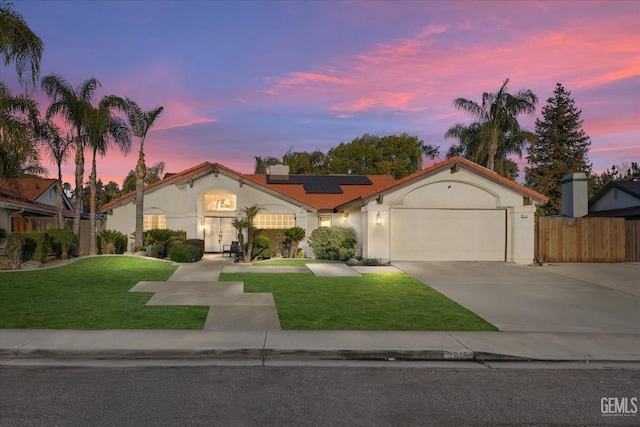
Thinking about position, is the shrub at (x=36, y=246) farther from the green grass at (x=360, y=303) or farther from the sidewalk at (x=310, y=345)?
the sidewalk at (x=310, y=345)

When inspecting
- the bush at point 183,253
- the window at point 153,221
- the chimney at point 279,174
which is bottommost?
the bush at point 183,253

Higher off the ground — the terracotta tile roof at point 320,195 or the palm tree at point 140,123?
the palm tree at point 140,123

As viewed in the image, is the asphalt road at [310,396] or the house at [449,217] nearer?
the asphalt road at [310,396]

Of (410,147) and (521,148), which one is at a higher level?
(410,147)

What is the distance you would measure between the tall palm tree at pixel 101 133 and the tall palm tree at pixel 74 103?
0.40 metres

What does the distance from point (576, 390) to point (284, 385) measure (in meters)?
3.67

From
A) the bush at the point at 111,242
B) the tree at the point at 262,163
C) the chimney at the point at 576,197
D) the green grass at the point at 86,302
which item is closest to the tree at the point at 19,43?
the green grass at the point at 86,302

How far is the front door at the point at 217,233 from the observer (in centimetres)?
2488

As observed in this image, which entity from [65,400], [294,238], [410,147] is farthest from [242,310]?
[410,147]

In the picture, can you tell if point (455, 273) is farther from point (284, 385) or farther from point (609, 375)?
point (284, 385)

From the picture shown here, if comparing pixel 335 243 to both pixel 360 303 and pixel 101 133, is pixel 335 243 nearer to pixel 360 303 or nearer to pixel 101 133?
pixel 360 303

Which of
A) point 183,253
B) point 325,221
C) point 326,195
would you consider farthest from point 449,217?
point 183,253

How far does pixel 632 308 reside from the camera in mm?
10852

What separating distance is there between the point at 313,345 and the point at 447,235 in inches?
545
